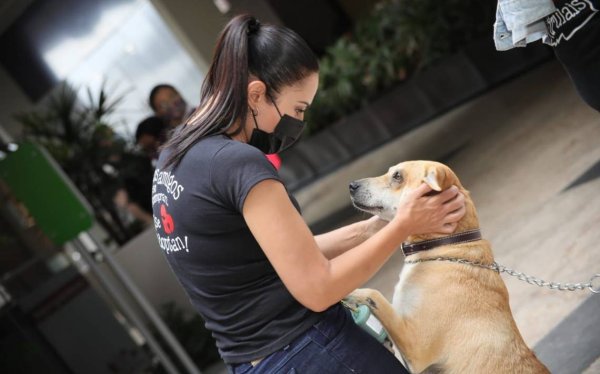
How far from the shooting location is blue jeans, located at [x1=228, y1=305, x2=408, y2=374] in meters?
1.90

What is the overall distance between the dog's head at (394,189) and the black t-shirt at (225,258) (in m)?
0.94

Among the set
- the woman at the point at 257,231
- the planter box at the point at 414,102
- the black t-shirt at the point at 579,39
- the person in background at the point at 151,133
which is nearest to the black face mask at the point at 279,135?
the woman at the point at 257,231

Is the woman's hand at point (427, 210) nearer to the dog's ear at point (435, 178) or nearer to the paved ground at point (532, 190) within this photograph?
the dog's ear at point (435, 178)

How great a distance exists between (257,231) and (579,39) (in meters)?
1.56

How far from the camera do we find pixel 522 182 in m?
5.75

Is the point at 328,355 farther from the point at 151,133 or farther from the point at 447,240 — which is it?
the point at 151,133

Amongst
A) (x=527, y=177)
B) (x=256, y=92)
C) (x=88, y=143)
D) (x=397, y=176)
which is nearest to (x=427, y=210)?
(x=256, y=92)

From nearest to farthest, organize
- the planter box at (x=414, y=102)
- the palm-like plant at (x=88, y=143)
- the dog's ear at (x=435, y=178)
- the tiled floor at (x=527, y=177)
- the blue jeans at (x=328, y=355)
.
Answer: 1. the blue jeans at (x=328, y=355)
2. the dog's ear at (x=435, y=178)
3. the tiled floor at (x=527, y=177)
4. the palm-like plant at (x=88, y=143)
5. the planter box at (x=414, y=102)

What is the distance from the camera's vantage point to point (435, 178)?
7.80 ft

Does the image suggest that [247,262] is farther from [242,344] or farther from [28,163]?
[28,163]

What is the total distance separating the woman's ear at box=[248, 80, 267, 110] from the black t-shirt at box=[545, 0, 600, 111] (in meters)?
1.23

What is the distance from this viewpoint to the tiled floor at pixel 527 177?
3920 millimetres

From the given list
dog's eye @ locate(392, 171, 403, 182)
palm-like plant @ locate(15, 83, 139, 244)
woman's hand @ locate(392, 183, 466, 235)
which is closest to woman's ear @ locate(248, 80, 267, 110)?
woman's hand @ locate(392, 183, 466, 235)

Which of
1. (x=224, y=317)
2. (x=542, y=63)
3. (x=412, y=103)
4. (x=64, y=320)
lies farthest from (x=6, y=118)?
(x=542, y=63)
